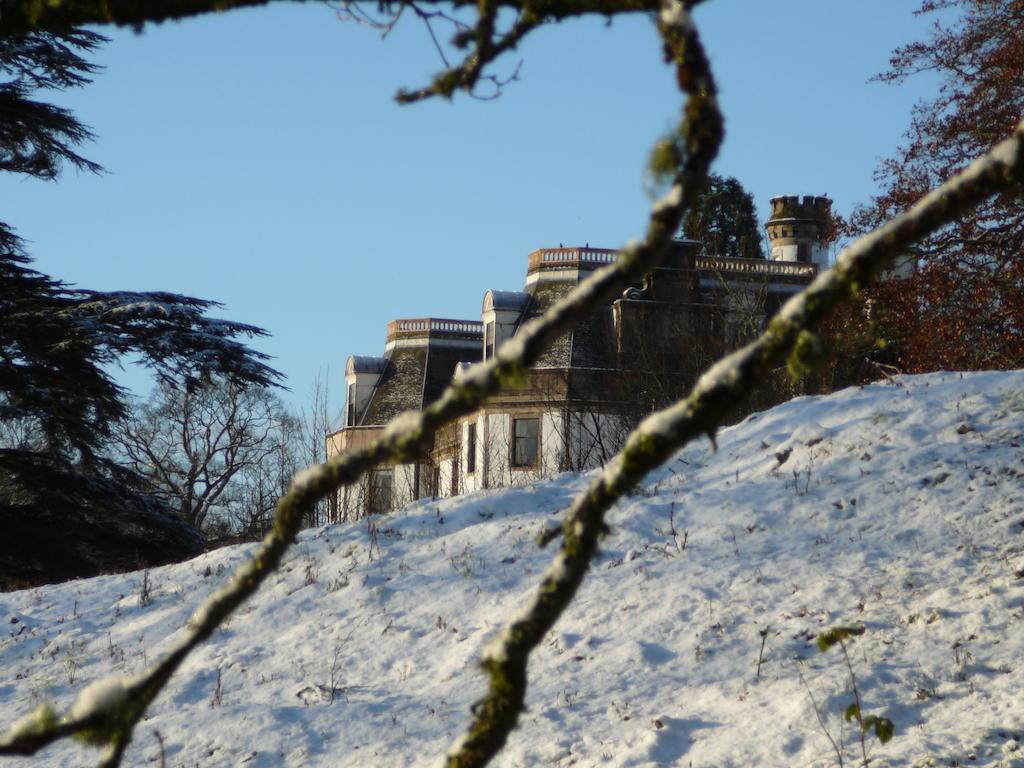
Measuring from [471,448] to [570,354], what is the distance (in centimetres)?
452

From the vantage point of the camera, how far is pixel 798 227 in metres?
42.4

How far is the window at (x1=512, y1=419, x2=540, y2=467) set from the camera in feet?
111

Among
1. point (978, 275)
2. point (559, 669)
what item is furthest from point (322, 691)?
point (978, 275)

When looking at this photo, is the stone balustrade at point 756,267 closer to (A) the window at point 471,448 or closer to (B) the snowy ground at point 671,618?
(A) the window at point 471,448

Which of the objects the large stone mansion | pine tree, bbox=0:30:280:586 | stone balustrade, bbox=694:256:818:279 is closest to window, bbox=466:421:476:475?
the large stone mansion

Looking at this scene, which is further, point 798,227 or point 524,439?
point 798,227

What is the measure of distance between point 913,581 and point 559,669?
2794 mm

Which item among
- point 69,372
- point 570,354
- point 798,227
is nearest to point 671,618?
point 69,372

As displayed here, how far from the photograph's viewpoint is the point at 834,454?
36.4ft

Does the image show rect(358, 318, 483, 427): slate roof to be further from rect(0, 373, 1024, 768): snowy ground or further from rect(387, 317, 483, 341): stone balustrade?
rect(0, 373, 1024, 768): snowy ground

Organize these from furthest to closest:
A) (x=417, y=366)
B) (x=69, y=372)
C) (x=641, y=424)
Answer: (x=417, y=366) < (x=69, y=372) < (x=641, y=424)

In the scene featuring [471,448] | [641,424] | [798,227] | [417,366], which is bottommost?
[641,424]

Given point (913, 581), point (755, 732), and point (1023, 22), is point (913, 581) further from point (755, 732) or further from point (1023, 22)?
point (1023, 22)

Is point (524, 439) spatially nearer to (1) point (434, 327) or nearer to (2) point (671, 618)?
(1) point (434, 327)
